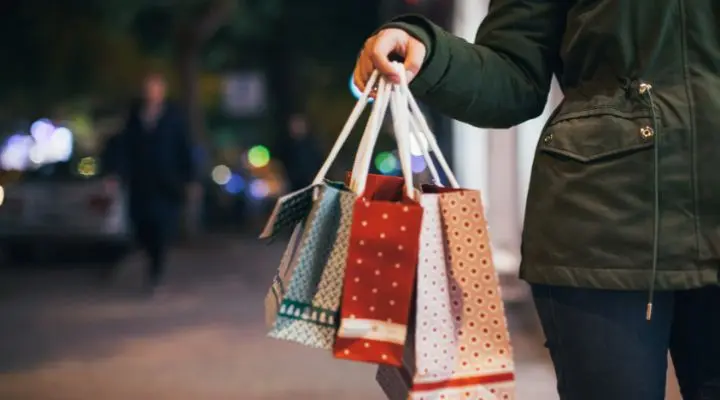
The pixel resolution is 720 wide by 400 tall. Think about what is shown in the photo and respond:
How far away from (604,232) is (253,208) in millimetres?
20442

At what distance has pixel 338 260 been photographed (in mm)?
1726

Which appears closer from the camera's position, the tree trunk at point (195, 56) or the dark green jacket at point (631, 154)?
the dark green jacket at point (631, 154)

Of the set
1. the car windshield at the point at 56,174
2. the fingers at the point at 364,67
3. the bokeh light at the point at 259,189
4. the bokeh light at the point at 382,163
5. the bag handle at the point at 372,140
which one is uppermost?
the fingers at the point at 364,67

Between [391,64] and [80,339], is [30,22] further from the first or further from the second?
[391,64]

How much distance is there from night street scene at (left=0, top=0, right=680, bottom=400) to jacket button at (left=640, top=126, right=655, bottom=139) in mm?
491

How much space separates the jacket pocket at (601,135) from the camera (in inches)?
64.2

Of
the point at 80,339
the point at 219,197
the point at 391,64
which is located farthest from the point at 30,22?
the point at 391,64

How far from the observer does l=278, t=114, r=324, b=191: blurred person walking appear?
12.8m

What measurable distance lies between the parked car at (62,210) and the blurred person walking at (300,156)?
2245 millimetres

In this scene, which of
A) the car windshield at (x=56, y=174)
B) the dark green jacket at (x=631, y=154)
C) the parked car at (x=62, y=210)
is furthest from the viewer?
the car windshield at (x=56, y=174)

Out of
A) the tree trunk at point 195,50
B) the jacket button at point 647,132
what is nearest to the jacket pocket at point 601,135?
the jacket button at point 647,132

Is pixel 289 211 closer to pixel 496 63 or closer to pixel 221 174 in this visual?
pixel 496 63

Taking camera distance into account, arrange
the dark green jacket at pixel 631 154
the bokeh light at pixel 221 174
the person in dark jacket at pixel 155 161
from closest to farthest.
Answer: the dark green jacket at pixel 631 154
the person in dark jacket at pixel 155 161
the bokeh light at pixel 221 174

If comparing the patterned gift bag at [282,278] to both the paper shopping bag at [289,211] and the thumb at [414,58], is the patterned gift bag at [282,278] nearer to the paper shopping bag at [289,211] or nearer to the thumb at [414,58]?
the paper shopping bag at [289,211]
